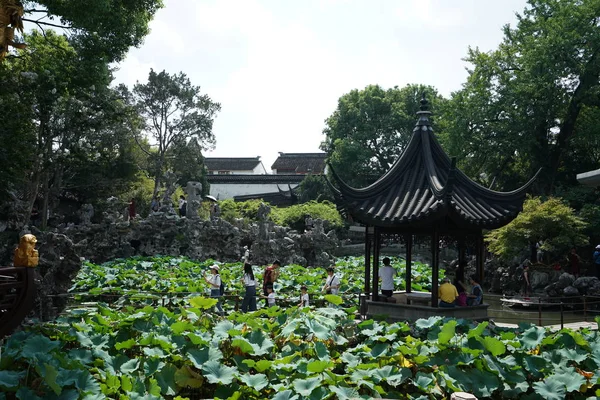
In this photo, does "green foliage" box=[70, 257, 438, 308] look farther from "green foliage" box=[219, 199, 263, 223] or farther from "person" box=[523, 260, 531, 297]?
"green foliage" box=[219, 199, 263, 223]

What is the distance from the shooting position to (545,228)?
20.5 metres

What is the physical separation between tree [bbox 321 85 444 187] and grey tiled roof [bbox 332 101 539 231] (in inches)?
1198

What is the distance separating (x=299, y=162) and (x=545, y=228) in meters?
43.7

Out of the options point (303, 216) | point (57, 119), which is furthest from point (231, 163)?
point (57, 119)

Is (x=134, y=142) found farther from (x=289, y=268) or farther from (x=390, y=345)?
(x=390, y=345)

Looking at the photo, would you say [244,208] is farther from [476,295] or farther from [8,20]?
[8,20]

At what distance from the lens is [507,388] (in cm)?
659

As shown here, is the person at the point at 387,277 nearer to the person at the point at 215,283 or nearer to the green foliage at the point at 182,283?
the green foliage at the point at 182,283

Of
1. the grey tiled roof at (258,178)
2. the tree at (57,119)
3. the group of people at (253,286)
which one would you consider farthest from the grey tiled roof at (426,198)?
the grey tiled roof at (258,178)

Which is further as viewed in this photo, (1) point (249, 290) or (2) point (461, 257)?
(1) point (249, 290)

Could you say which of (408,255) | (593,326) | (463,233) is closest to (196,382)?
(463,233)

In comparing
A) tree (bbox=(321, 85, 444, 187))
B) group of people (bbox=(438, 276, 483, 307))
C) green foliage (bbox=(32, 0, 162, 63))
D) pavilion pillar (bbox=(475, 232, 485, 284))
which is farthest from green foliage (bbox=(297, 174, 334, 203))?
group of people (bbox=(438, 276, 483, 307))

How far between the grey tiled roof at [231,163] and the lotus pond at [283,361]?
54677mm

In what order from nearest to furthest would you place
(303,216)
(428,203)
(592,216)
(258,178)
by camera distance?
(428,203) < (592,216) < (303,216) < (258,178)
